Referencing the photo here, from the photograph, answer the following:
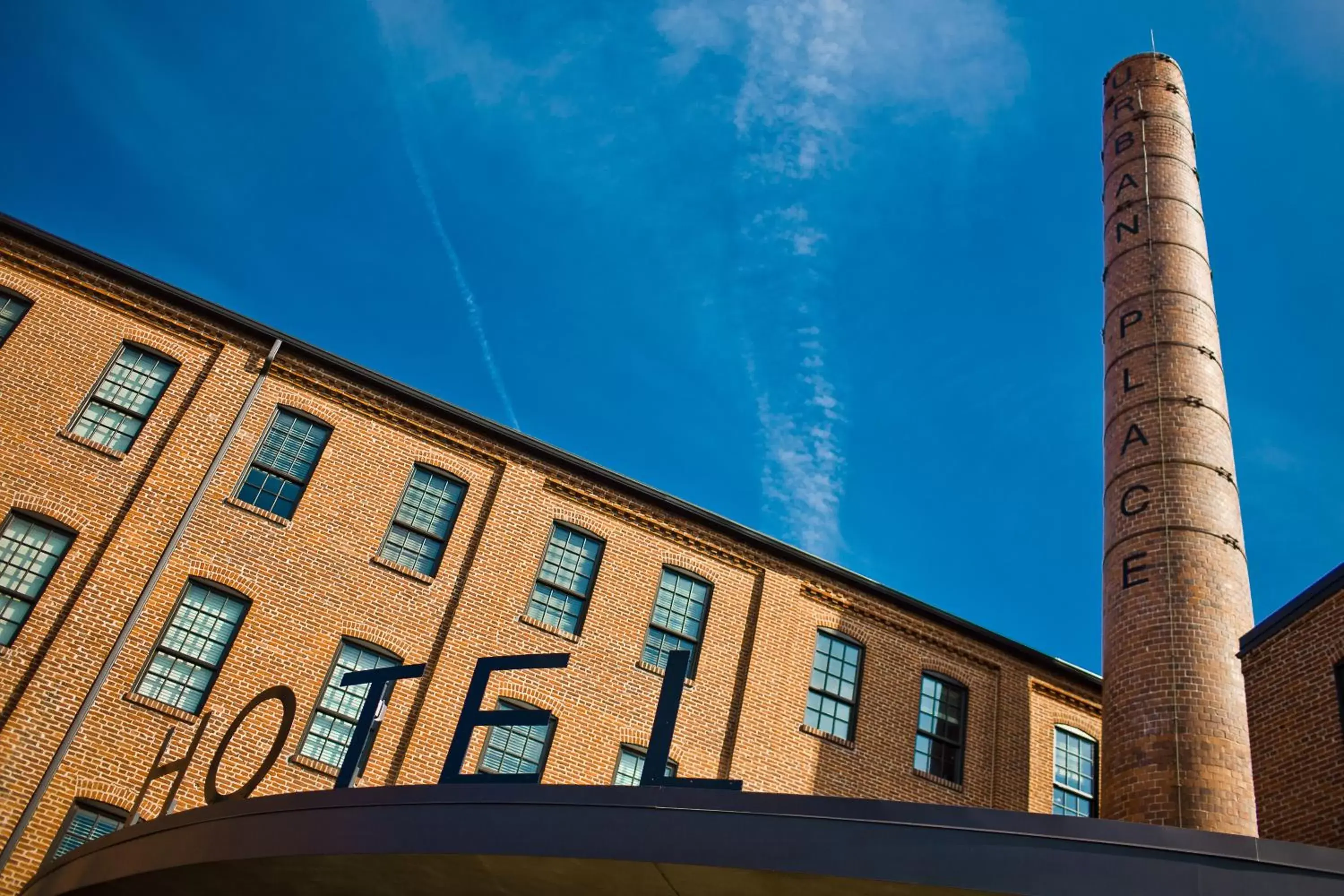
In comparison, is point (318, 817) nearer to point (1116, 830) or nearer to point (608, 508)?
point (1116, 830)

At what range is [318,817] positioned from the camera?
7.85m

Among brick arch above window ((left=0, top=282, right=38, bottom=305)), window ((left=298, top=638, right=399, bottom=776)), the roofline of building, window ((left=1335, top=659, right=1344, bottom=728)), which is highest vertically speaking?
brick arch above window ((left=0, top=282, right=38, bottom=305))

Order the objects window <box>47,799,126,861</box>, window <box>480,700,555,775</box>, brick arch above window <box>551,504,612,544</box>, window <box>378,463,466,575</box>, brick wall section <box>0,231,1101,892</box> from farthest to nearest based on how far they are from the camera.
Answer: brick arch above window <box>551,504,612,544</box>, window <box>378,463,466,575</box>, window <box>480,700,555,775</box>, brick wall section <box>0,231,1101,892</box>, window <box>47,799,126,861</box>

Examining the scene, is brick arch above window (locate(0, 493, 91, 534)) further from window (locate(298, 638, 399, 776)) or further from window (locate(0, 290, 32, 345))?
window (locate(298, 638, 399, 776))

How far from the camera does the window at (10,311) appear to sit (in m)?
17.6

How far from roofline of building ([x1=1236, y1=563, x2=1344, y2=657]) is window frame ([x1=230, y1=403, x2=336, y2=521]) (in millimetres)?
13811

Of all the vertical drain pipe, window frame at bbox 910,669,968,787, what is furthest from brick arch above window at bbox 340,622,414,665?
window frame at bbox 910,669,968,787

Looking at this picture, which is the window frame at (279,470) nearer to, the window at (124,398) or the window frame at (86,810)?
the window at (124,398)

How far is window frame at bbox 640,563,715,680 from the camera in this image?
19.4 m

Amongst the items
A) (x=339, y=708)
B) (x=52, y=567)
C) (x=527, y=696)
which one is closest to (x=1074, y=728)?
(x=527, y=696)

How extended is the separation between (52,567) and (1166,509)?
55.6 feet

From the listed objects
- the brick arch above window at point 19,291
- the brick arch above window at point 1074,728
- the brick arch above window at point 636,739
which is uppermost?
the brick arch above window at point 19,291

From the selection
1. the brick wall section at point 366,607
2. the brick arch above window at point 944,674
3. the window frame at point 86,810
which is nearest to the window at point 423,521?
the brick wall section at point 366,607

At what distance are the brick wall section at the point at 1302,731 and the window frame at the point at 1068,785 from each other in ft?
24.7
